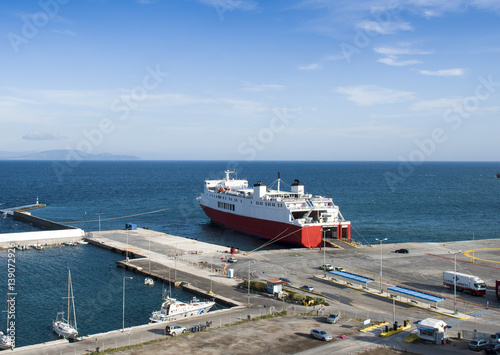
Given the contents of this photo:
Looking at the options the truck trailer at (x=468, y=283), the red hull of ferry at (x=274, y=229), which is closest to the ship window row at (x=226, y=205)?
the red hull of ferry at (x=274, y=229)

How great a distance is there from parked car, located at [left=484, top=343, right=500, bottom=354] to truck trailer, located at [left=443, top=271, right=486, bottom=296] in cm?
1434

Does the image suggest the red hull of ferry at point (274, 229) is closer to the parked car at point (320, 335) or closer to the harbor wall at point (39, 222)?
the harbor wall at point (39, 222)

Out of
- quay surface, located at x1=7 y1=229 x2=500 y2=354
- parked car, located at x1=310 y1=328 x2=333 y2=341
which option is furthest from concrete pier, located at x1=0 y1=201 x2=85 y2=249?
parked car, located at x1=310 y1=328 x2=333 y2=341

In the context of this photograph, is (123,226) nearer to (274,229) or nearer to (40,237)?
(40,237)

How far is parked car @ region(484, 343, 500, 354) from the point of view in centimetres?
2886

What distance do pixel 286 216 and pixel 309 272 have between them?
2247 centimetres

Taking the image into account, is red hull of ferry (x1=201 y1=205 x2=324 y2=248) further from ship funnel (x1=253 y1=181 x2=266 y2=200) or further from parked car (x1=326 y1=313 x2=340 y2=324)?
parked car (x1=326 y1=313 x2=340 y2=324)

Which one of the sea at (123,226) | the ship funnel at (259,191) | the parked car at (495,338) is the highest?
the ship funnel at (259,191)

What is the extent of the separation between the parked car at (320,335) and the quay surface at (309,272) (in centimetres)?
710

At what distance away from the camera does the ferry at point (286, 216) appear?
72.9m

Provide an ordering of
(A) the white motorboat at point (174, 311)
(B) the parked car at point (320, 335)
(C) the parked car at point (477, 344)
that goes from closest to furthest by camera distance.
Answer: (C) the parked car at point (477, 344) → (B) the parked car at point (320, 335) → (A) the white motorboat at point (174, 311)

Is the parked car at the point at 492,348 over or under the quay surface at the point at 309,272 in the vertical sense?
over

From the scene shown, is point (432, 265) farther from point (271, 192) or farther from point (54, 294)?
point (54, 294)

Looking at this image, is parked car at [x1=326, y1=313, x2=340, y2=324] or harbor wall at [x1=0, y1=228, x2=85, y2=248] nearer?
parked car at [x1=326, y1=313, x2=340, y2=324]
